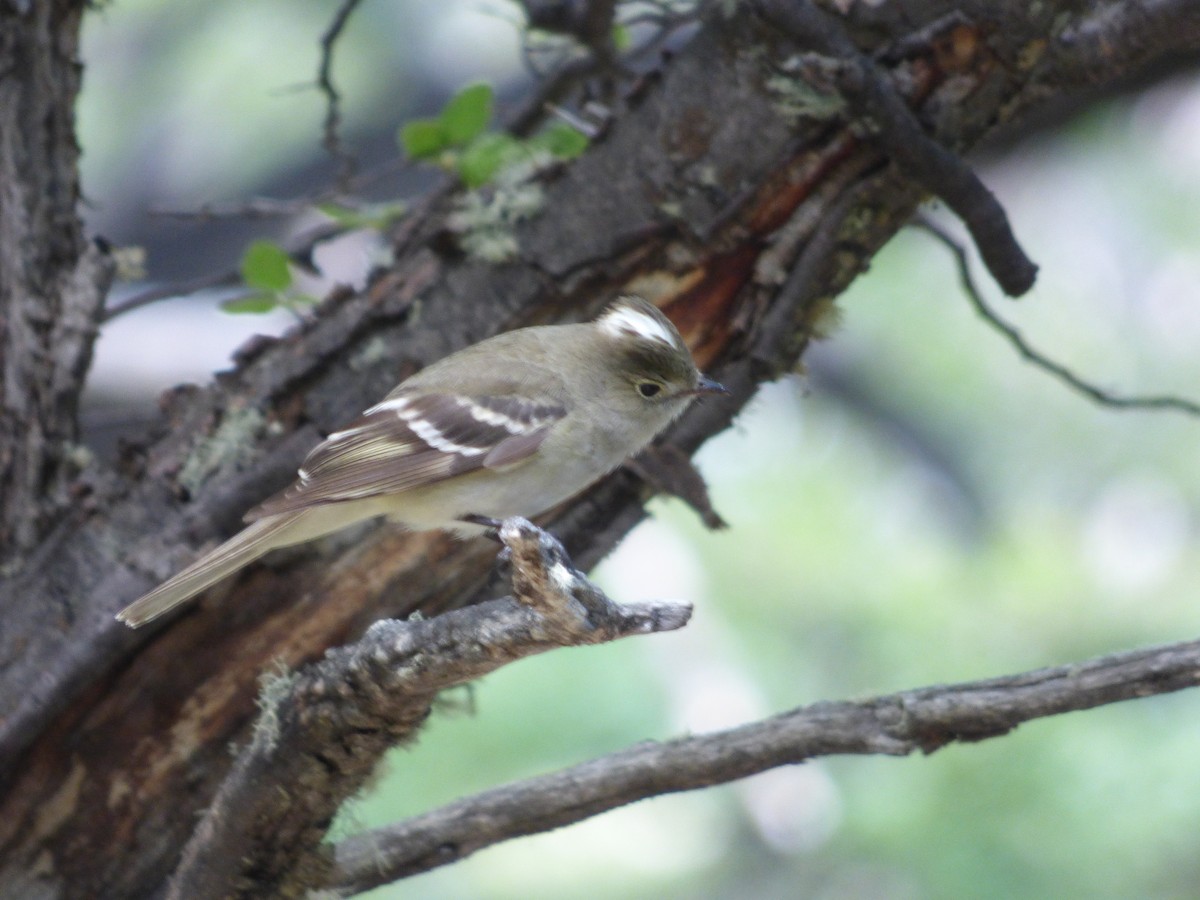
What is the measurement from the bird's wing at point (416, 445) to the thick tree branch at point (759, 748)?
0.68m

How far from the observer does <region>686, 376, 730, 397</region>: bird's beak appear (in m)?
2.73

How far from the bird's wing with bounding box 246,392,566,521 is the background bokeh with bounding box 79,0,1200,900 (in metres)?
0.63

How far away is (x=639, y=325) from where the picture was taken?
8.87 ft

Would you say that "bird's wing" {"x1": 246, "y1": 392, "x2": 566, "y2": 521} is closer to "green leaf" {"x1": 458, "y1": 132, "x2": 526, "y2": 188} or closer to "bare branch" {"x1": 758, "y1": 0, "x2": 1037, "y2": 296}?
"green leaf" {"x1": 458, "y1": 132, "x2": 526, "y2": 188}

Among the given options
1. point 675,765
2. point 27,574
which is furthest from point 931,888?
point 27,574

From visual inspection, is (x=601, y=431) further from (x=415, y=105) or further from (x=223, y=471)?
(x=415, y=105)

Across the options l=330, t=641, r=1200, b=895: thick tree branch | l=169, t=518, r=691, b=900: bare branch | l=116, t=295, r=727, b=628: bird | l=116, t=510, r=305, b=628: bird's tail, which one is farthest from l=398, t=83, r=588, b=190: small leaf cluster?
l=330, t=641, r=1200, b=895: thick tree branch

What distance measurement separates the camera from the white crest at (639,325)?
8.79 ft

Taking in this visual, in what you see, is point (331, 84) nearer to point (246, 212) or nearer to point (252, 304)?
point (246, 212)

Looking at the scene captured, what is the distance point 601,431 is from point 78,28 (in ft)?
5.01

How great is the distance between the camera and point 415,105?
525 centimetres

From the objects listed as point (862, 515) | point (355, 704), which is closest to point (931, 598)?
point (862, 515)

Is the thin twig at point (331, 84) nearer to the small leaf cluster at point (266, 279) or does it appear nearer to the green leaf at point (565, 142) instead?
the small leaf cluster at point (266, 279)

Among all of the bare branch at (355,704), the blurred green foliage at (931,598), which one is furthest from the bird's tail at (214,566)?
the blurred green foliage at (931,598)
